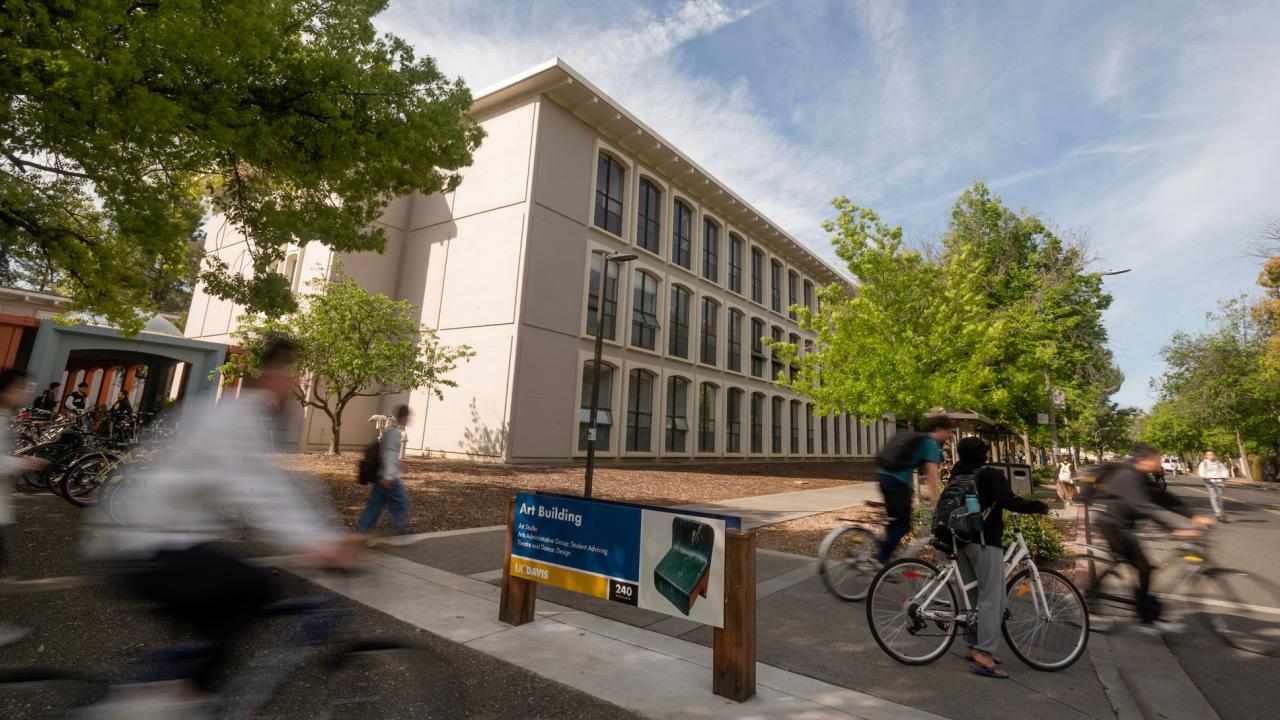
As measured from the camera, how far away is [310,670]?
3721 mm

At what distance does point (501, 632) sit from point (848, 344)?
12.8 m

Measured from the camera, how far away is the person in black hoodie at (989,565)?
13.5 feet

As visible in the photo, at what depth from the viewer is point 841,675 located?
13.1 feet

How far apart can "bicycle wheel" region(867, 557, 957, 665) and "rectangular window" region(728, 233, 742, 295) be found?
28.7 metres

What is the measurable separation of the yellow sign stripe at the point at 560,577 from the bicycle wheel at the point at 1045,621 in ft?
9.87

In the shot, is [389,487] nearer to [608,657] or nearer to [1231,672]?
[608,657]

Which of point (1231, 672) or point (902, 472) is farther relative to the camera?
point (902, 472)

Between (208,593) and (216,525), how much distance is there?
1.04 ft

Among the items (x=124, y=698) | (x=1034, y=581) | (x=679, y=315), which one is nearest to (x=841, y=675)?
(x=1034, y=581)

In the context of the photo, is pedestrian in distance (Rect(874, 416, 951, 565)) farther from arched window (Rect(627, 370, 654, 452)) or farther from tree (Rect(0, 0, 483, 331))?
arched window (Rect(627, 370, 654, 452))

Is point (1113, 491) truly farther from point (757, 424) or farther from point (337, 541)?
point (757, 424)

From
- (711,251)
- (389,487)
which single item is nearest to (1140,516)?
(389,487)

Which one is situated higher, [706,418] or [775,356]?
[775,356]

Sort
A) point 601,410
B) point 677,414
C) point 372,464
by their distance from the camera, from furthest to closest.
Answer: point 677,414
point 601,410
point 372,464
